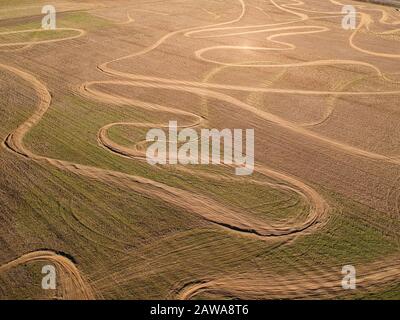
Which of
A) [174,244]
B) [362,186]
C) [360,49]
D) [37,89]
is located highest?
[360,49]

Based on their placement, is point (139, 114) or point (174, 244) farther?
point (139, 114)

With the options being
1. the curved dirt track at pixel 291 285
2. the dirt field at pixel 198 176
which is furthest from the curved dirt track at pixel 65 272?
the curved dirt track at pixel 291 285

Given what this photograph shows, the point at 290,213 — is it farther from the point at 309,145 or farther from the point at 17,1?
the point at 17,1

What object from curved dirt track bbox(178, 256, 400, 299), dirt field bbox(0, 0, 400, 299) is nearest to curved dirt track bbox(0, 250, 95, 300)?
dirt field bbox(0, 0, 400, 299)

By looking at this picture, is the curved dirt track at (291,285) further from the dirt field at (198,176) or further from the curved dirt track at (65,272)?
the curved dirt track at (65,272)

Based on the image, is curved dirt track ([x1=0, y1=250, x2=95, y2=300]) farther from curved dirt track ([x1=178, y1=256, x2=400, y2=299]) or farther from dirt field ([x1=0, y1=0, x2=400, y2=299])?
curved dirt track ([x1=178, y1=256, x2=400, y2=299])

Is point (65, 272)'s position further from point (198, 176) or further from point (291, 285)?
point (291, 285)

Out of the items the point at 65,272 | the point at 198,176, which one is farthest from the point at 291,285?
the point at 65,272

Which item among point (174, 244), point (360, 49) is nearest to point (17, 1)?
point (360, 49)
